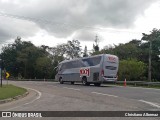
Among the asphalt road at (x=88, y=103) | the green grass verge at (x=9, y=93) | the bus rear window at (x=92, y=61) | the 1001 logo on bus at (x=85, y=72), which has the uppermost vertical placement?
the bus rear window at (x=92, y=61)

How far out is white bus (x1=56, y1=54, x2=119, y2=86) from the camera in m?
33.4

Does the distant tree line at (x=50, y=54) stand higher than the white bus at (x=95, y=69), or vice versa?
the distant tree line at (x=50, y=54)

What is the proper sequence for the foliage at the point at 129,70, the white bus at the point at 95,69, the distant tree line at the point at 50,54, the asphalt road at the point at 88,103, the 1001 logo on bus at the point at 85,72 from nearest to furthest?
the asphalt road at the point at 88,103, the white bus at the point at 95,69, the 1001 logo on bus at the point at 85,72, the foliage at the point at 129,70, the distant tree line at the point at 50,54

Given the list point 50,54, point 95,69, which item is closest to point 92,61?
point 95,69

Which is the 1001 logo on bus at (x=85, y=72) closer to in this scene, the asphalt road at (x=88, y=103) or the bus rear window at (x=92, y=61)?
the bus rear window at (x=92, y=61)

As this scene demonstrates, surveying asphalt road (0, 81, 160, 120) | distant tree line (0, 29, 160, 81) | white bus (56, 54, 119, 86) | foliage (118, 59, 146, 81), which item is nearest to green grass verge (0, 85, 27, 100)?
asphalt road (0, 81, 160, 120)

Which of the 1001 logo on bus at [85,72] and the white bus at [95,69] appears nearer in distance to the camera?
the white bus at [95,69]

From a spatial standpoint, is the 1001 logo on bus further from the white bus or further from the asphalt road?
the asphalt road

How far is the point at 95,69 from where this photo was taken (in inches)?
1353

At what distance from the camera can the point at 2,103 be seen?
53.2ft

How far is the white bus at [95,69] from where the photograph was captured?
3338 cm

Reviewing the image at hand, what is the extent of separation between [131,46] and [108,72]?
39622 mm

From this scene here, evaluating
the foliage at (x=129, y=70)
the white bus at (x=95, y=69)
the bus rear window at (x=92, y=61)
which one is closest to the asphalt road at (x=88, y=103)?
the white bus at (x=95, y=69)

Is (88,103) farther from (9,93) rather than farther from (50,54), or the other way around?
(50,54)
